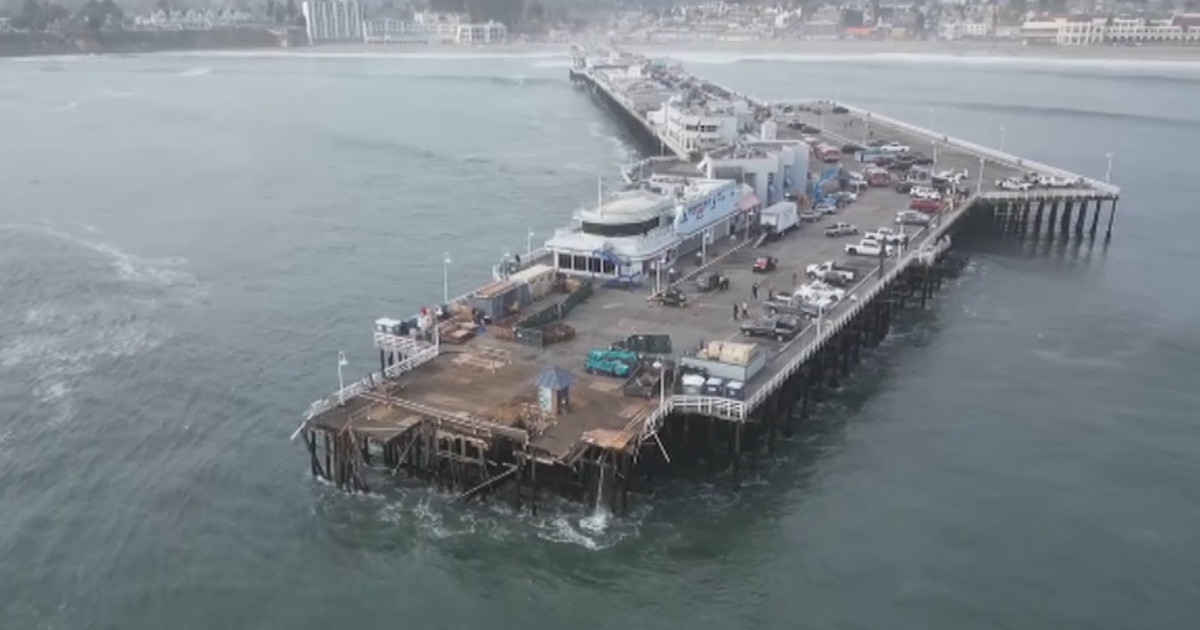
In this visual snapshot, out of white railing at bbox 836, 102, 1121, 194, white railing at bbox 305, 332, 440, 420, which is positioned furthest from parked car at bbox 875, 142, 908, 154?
white railing at bbox 305, 332, 440, 420

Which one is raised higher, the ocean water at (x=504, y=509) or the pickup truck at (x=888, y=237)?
the pickup truck at (x=888, y=237)

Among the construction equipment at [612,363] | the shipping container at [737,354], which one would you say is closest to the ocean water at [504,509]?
the shipping container at [737,354]

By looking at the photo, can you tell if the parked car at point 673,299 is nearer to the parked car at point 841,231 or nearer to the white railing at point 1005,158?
the parked car at point 841,231

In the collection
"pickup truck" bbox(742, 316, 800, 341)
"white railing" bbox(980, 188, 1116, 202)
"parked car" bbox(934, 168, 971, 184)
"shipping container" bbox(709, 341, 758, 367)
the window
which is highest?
the window

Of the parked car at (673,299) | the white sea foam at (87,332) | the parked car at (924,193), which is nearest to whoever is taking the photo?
the white sea foam at (87,332)

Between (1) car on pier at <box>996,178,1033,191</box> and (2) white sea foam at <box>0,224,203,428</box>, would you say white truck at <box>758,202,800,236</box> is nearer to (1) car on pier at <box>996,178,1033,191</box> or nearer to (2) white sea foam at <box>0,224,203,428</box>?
(1) car on pier at <box>996,178,1033,191</box>

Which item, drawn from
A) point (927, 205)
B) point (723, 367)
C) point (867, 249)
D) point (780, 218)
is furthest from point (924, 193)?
point (723, 367)

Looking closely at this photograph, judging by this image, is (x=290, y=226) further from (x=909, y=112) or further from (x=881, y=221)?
(x=909, y=112)

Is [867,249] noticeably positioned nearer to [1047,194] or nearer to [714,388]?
[714,388]
